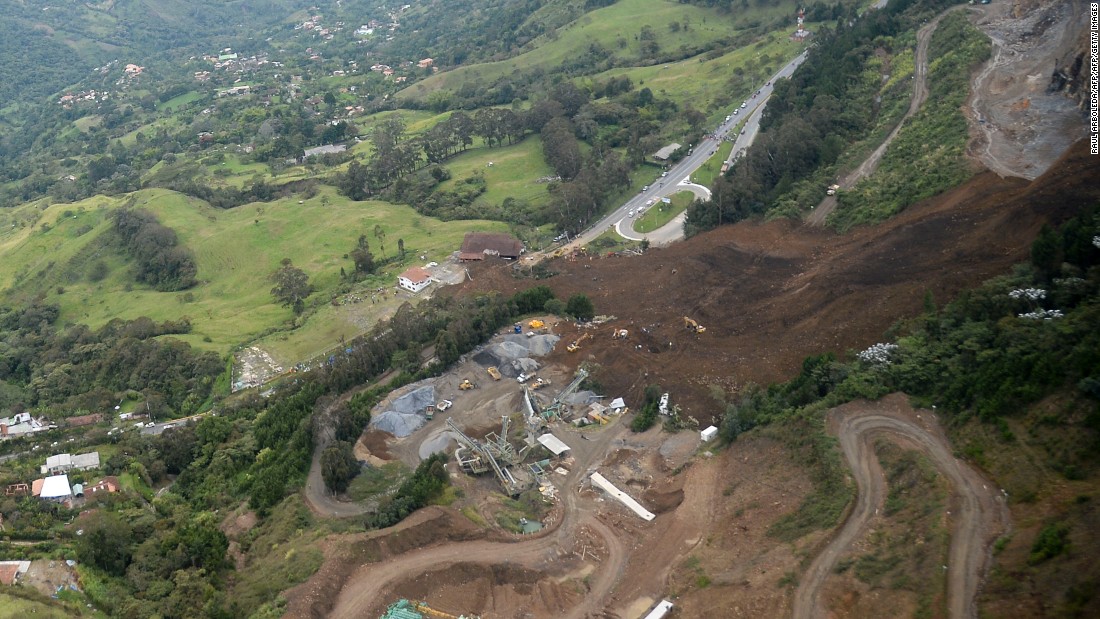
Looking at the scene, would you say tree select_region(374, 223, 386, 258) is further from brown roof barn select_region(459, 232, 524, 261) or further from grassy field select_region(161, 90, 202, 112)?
grassy field select_region(161, 90, 202, 112)

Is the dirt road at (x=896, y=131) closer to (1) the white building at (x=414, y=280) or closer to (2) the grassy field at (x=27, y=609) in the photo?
(1) the white building at (x=414, y=280)

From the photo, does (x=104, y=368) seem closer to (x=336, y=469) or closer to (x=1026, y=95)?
(x=336, y=469)

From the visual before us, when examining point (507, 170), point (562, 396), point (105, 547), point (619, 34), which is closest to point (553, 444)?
point (562, 396)

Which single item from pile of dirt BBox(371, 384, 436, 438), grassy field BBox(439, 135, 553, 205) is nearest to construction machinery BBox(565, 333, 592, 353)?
pile of dirt BBox(371, 384, 436, 438)

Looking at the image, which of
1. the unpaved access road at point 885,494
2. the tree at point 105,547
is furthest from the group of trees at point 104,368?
the unpaved access road at point 885,494

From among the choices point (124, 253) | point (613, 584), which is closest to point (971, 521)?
point (613, 584)
